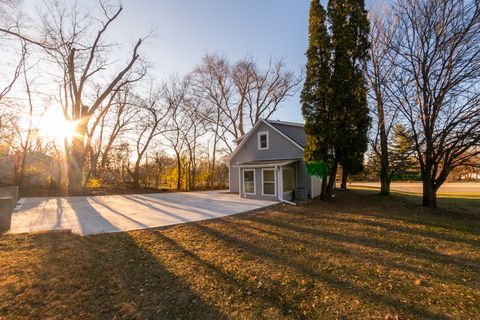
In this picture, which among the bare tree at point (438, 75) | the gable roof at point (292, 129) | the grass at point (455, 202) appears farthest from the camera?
the gable roof at point (292, 129)

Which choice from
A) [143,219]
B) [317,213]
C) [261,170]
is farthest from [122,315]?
[261,170]

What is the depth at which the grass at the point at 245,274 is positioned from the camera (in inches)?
103

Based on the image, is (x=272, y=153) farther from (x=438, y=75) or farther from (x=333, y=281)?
(x=333, y=281)

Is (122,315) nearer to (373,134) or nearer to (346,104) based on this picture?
(346,104)

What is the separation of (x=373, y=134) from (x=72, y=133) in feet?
66.1

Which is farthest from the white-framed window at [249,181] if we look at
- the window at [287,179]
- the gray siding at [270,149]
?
the window at [287,179]

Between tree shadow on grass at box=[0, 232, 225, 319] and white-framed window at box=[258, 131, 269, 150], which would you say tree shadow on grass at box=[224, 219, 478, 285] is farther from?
white-framed window at box=[258, 131, 269, 150]

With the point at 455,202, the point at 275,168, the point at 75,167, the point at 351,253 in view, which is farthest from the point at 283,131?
the point at 75,167

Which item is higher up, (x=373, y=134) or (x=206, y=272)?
(x=373, y=134)

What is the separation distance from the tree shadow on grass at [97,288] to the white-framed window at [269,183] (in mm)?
8569

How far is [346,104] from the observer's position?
10.5 m

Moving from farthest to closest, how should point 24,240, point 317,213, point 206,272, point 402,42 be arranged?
point 402,42 < point 317,213 < point 24,240 < point 206,272

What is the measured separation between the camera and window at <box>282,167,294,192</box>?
481 inches

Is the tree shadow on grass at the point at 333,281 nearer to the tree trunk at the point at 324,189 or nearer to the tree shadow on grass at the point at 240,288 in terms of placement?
the tree shadow on grass at the point at 240,288
